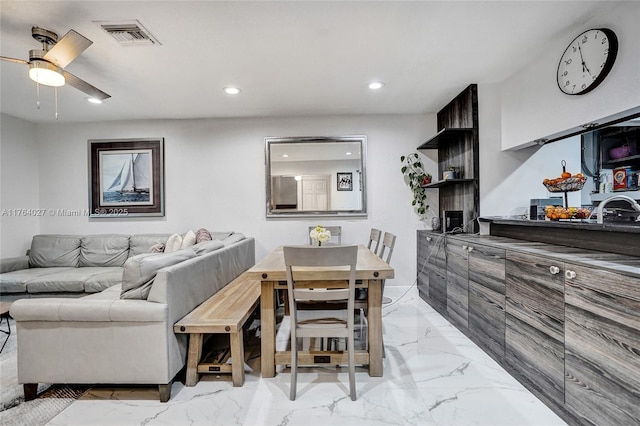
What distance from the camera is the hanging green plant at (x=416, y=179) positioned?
13.5 ft

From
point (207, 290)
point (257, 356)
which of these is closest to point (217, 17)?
point (207, 290)

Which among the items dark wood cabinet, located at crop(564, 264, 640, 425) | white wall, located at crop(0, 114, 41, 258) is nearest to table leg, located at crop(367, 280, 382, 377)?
dark wood cabinet, located at crop(564, 264, 640, 425)

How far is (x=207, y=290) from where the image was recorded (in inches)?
99.9

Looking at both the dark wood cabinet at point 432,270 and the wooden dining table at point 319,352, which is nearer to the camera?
the wooden dining table at point 319,352

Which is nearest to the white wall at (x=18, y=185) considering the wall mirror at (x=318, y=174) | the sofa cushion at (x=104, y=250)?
the sofa cushion at (x=104, y=250)

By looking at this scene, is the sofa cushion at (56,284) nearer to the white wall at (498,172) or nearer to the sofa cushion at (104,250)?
the sofa cushion at (104,250)

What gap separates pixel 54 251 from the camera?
396 cm

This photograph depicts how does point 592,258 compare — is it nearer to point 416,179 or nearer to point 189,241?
point 416,179

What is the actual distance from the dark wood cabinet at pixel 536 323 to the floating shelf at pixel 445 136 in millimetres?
1697

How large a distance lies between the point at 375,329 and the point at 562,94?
2.40 metres

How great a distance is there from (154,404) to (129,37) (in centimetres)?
260

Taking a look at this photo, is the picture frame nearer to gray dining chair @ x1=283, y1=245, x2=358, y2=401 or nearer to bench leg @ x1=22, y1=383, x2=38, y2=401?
gray dining chair @ x1=283, y1=245, x2=358, y2=401

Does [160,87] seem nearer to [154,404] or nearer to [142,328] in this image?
[142,328]

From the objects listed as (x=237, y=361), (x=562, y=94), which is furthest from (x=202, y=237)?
(x=562, y=94)
